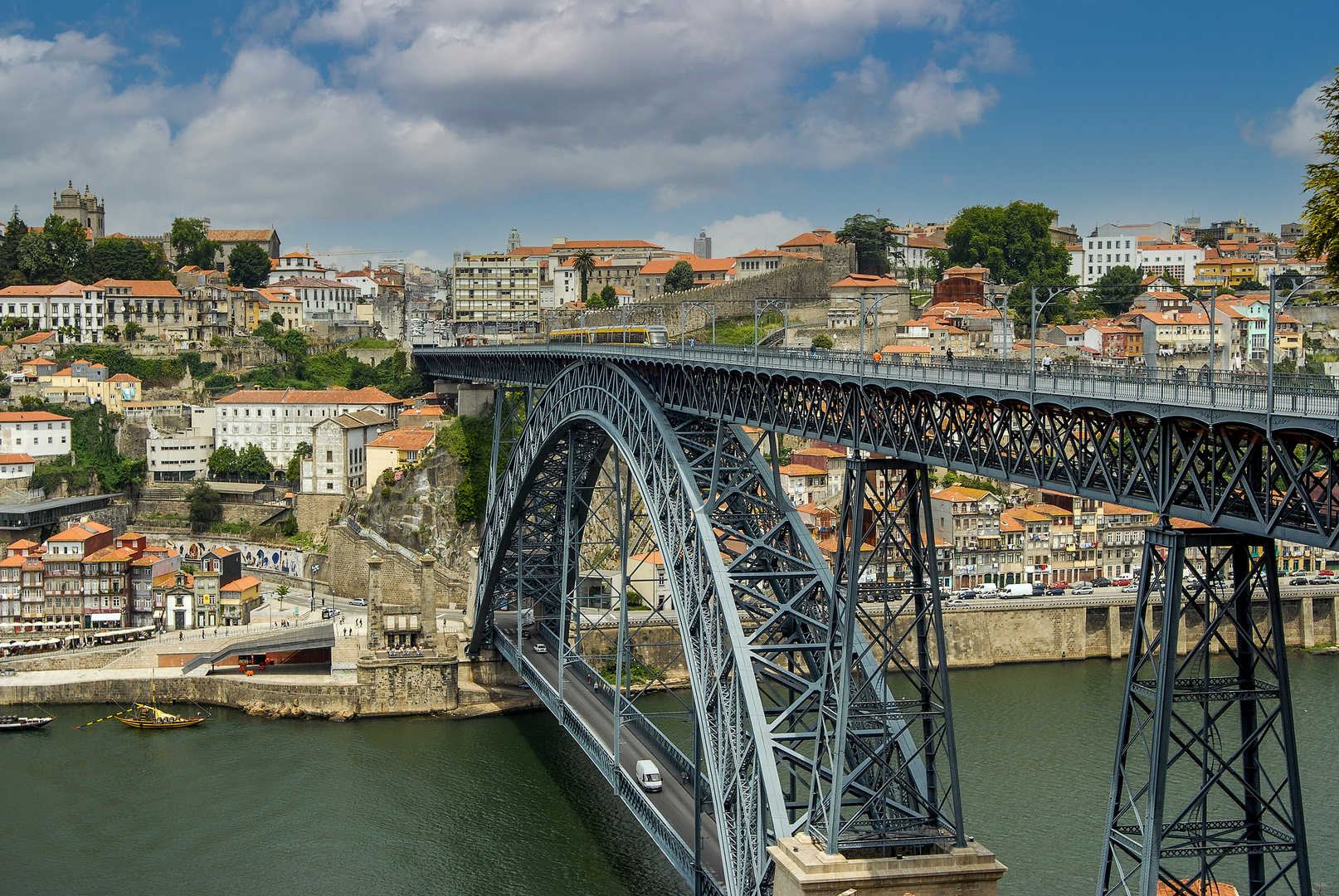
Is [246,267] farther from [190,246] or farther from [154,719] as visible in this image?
[154,719]

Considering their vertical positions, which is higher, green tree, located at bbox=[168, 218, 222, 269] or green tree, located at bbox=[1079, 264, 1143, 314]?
green tree, located at bbox=[168, 218, 222, 269]

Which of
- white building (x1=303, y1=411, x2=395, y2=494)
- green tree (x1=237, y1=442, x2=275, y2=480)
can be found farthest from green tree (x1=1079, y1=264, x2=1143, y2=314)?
green tree (x1=237, y1=442, x2=275, y2=480)

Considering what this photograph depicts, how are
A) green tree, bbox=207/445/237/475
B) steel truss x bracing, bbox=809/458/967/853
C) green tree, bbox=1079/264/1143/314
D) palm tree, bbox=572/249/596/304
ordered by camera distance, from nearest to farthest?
steel truss x bracing, bbox=809/458/967/853 → green tree, bbox=1079/264/1143/314 → green tree, bbox=207/445/237/475 → palm tree, bbox=572/249/596/304

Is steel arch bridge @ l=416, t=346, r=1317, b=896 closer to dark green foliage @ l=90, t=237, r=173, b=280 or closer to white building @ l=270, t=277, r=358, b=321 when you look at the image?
white building @ l=270, t=277, r=358, b=321

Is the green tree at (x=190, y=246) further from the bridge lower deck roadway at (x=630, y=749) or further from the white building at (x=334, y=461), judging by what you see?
the bridge lower deck roadway at (x=630, y=749)

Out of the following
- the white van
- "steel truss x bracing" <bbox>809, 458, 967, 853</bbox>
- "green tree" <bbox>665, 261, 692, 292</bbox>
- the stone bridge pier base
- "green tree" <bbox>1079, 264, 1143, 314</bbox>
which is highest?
"green tree" <bbox>665, 261, 692, 292</bbox>

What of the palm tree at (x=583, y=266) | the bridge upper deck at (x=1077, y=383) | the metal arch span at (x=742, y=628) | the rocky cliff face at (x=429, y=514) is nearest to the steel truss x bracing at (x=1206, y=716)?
the bridge upper deck at (x=1077, y=383)

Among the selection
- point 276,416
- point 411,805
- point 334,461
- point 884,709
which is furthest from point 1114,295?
point 884,709
